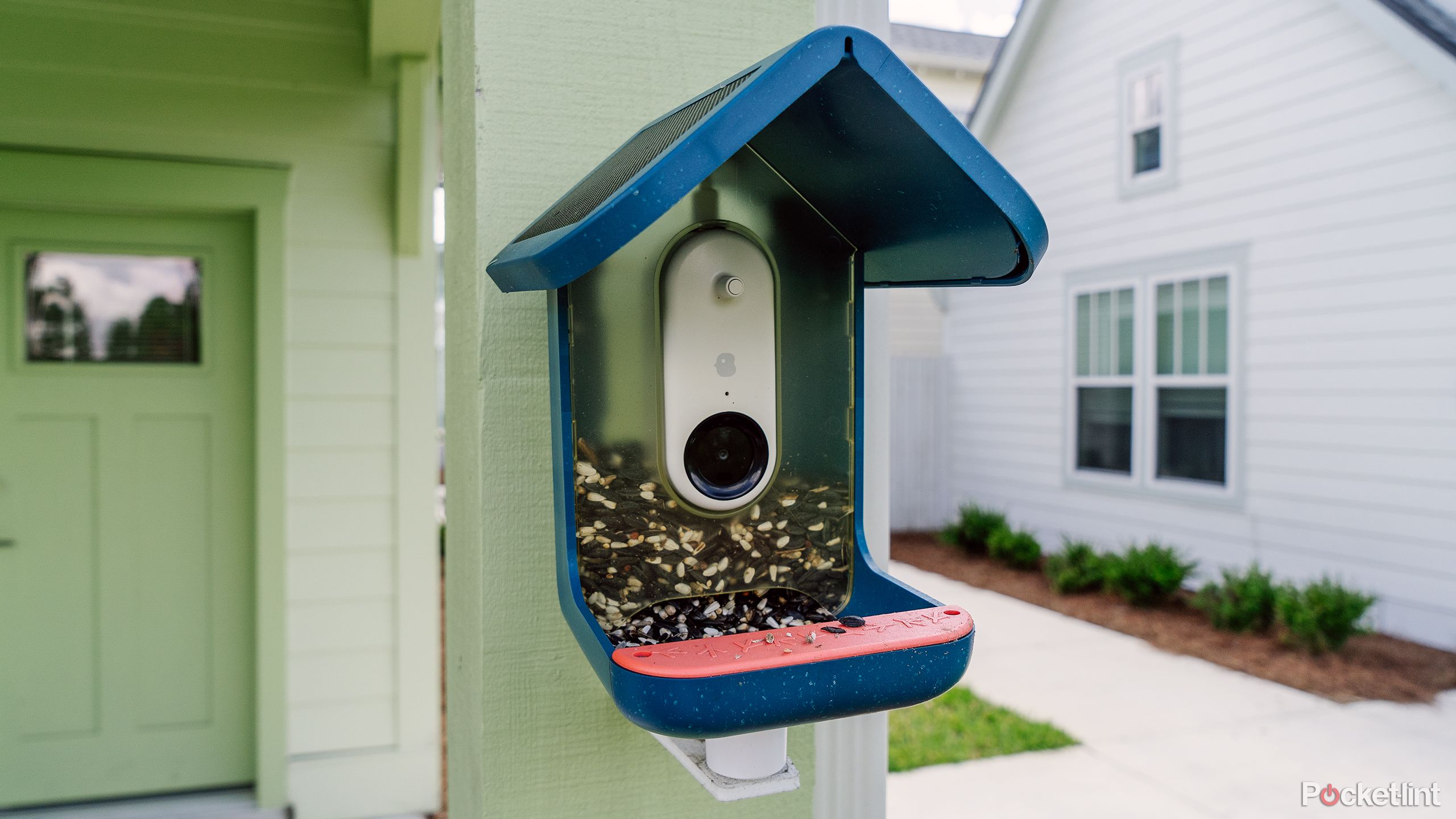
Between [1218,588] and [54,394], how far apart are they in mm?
5259

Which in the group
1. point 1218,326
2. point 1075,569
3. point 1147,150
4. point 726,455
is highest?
point 1147,150

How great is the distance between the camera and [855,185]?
896 millimetres

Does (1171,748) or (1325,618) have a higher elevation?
(1325,618)

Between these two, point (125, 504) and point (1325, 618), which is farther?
point (1325, 618)

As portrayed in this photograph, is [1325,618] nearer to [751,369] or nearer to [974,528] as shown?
[974,528]

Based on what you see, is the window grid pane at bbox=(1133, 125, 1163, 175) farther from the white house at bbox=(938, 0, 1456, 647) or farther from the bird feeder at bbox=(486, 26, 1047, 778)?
the bird feeder at bbox=(486, 26, 1047, 778)

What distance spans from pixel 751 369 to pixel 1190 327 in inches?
214

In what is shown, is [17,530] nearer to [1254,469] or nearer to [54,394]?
[54,394]

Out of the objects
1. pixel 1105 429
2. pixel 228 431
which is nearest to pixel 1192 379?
pixel 1105 429

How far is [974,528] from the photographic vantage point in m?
6.71

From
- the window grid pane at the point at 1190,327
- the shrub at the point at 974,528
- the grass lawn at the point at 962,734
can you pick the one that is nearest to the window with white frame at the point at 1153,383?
the window grid pane at the point at 1190,327

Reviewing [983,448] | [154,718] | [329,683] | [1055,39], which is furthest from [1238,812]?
[1055,39]

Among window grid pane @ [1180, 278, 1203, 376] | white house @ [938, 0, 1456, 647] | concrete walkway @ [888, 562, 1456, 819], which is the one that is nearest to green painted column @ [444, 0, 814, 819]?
concrete walkway @ [888, 562, 1456, 819]

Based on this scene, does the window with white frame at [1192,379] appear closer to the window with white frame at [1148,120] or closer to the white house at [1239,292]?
the white house at [1239,292]
